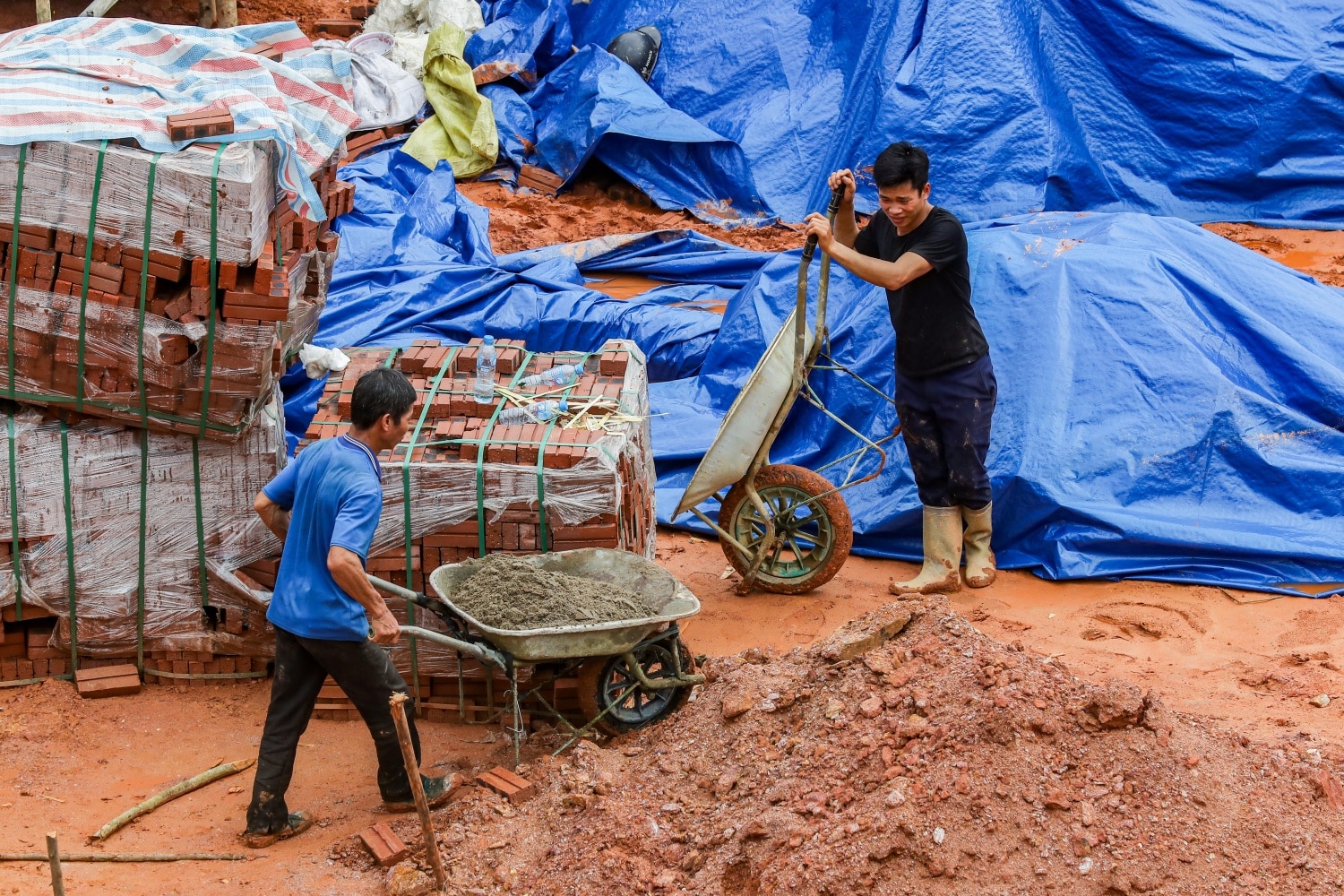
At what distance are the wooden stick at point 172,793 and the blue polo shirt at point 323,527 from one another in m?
0.91

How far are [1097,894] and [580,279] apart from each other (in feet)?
22.0

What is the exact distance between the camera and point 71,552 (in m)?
4.99

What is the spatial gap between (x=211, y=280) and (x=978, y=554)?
370 cm

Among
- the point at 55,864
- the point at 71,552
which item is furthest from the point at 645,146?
the point at 55,864

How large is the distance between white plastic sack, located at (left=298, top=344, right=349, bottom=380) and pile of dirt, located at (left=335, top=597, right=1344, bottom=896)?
7.39 feet

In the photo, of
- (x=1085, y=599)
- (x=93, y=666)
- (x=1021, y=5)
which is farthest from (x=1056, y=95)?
(x=93, y=666)

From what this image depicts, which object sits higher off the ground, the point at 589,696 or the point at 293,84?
the point at 293,84

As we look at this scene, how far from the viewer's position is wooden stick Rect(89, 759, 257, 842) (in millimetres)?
4191

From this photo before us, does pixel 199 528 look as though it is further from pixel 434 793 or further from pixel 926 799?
pixel 926 799

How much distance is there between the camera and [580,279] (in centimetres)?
938

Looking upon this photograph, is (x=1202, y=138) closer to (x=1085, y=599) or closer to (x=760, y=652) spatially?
(x=1085, y=599)

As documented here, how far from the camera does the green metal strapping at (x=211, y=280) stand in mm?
4523

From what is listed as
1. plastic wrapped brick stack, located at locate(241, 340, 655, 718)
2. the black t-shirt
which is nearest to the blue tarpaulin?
the black t-shirt

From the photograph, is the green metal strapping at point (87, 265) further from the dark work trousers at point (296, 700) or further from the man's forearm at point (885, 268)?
the man's forearm at point (885, 268)
